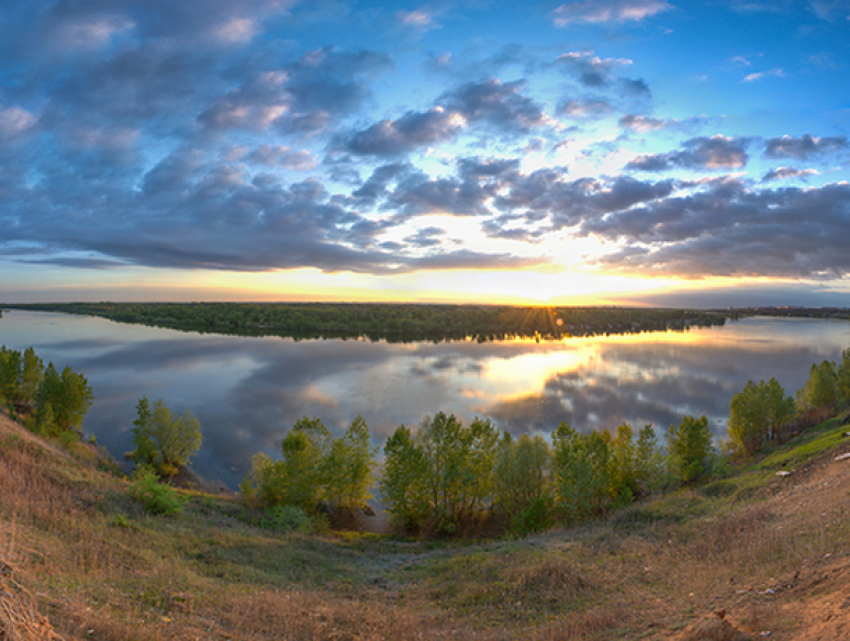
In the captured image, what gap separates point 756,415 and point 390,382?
35667 mm

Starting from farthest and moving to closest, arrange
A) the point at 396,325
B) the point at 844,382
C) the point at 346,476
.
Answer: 1. the point at 396,325
2. the point at 844,382
3. the point at 346,476

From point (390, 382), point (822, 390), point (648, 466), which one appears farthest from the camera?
point (390, 382)

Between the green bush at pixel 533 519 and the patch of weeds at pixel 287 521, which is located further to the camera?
the green bush at pixel 533 519

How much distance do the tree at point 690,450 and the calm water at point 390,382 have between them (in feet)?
30.0

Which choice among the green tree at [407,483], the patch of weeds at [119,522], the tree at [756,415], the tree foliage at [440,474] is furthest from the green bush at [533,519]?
the tree at [756,415]

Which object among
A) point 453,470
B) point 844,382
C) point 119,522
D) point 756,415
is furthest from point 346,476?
point 844,382

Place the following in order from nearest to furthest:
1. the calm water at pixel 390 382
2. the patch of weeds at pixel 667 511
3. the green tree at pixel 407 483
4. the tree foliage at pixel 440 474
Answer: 1. the patch of weeds at pixel 667 511
2. the green tree at pixel 407 483
3. the tree foliage at pixel 440 474
4. the calm water at pixel 390 382

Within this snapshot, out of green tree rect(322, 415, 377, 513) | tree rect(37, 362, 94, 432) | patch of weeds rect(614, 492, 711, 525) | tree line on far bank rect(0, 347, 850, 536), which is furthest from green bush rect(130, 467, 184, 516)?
tree rect(37, 362, 94, 432)

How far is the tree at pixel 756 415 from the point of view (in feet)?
112

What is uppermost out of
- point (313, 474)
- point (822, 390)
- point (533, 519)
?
point (822, 390)

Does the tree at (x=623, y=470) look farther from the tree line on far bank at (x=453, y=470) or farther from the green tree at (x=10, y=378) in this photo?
the green tree at (x=10, y=378)

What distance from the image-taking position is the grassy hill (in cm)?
589

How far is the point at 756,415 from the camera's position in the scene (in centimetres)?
3409

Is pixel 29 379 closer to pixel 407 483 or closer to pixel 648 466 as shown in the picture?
pixel 407 483
